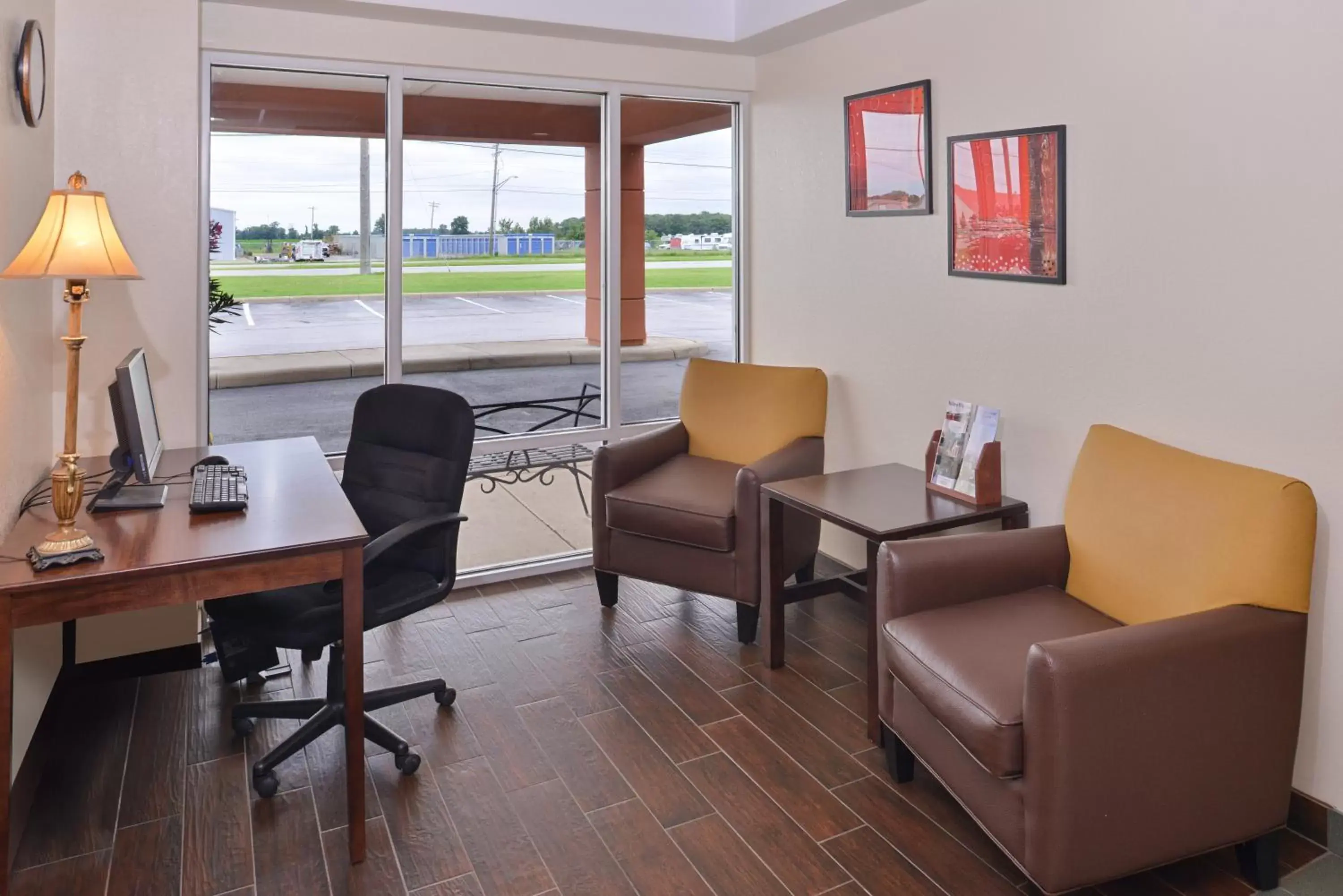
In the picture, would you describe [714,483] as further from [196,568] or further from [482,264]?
[196,568]

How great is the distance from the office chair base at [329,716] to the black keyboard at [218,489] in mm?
532

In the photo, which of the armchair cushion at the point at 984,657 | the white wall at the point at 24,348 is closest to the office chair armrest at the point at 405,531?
the white wall at the point at 24,348

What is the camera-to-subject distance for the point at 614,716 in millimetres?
3143

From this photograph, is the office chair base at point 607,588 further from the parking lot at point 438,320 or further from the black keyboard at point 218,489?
the black keyboard at point 218,489

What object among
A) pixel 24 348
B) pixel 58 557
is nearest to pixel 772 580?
pixel 58 557

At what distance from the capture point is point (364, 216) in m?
4.07

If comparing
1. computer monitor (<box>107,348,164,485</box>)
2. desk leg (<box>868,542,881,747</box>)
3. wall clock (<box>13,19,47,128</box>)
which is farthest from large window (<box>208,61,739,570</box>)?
desk leg (<box>868,542,881,747</box>)

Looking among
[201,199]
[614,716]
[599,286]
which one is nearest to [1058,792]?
[614,716]

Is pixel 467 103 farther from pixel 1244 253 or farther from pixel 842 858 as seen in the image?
pixel 842 858

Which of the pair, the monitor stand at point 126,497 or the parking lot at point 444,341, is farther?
the parking lot at point 444,341

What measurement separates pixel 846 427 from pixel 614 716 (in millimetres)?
1796

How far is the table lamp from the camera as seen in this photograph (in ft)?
7.29

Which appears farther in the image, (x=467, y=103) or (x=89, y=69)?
(x=467, y=103)

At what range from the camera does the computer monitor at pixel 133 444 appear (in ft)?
8.04
